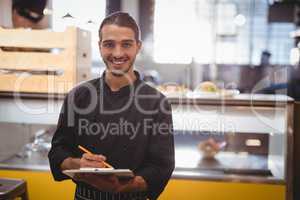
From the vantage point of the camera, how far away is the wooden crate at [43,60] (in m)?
2.00

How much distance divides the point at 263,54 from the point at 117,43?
467 cm

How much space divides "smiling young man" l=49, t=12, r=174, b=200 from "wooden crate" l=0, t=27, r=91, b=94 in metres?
0.31

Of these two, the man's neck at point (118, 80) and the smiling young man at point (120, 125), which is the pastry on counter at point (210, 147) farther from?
the man's neck at point (118, 80)

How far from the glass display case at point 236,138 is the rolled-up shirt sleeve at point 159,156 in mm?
288

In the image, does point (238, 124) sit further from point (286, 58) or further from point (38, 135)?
point (286, 58)

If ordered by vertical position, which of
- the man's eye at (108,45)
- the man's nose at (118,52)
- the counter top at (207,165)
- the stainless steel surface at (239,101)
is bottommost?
the counter top at (207,165)

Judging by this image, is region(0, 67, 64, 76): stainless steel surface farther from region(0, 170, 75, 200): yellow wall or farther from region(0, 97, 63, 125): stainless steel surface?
region(0, 170, 75, 200): yellow wall

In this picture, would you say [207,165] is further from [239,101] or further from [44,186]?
[44,186]

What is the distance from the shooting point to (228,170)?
207cm

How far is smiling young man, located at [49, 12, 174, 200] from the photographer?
1676 millimetres

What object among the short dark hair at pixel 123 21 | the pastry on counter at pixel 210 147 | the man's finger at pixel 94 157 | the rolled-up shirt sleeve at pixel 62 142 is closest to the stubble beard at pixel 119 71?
the short dark hair at pixel 123 21

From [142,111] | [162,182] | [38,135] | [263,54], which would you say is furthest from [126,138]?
[263,54]

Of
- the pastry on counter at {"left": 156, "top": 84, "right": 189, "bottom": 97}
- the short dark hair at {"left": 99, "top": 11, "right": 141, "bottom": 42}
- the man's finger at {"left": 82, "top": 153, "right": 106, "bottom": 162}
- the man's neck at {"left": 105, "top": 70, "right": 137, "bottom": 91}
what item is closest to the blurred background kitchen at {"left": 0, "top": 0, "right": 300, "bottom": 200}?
the pastry on counter at {"left": 156, "top": 84, "right": 189, "bottom": 97}

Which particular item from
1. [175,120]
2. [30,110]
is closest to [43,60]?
[30,110]
